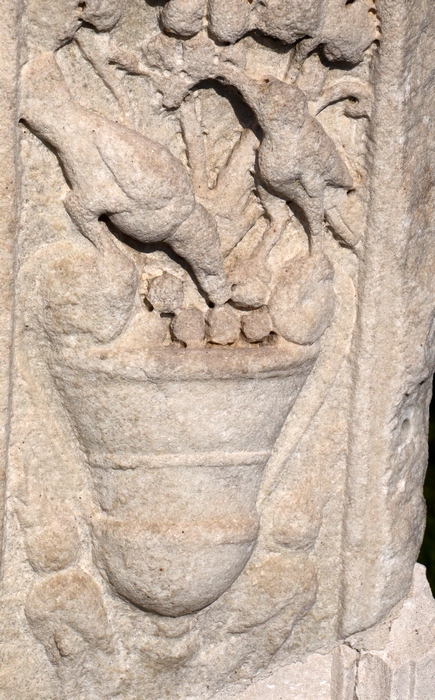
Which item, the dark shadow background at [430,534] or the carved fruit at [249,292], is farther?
the dark shadow background at [430,534]

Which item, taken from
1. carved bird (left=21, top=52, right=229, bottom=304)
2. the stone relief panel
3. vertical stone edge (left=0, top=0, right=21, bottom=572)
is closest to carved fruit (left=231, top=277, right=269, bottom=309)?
the stone relief panel

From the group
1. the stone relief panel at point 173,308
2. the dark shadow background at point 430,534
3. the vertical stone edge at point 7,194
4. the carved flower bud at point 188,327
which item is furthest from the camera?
the dark shadow background at point 430,534

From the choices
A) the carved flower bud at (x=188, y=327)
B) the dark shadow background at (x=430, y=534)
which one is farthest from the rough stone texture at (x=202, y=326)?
the dark shadow background at (x=430, y=534)

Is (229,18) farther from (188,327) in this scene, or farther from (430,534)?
(430,534)

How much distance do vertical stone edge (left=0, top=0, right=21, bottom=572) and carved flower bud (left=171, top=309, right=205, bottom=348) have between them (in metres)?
0.24

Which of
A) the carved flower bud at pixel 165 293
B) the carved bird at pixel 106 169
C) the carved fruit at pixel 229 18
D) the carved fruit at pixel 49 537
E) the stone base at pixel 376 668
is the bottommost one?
the stone base at pixel 376 668

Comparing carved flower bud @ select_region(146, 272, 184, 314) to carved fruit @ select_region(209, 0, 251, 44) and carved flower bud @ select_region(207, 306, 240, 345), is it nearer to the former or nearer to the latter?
carved flower bud @ select_region(207, 306, 240, 345)

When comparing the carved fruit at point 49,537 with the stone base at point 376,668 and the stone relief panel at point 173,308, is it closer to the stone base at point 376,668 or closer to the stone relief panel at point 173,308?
the stone relief panel at point 173,308

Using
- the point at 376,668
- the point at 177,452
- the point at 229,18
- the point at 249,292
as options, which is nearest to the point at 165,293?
the point at 249,292

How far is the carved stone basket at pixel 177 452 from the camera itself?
5.42ft

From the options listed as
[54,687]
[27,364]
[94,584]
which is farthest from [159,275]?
[54,687]

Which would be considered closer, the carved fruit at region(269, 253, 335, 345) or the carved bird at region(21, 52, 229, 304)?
the carved bird at region(21, 52, 229, 304)

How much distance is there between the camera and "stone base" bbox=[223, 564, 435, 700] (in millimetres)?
2020

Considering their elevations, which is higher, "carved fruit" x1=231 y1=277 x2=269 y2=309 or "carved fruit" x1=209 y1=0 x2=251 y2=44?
"carved fruit" x1=209 y1=0 x2=251 y2=44
